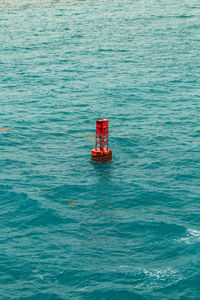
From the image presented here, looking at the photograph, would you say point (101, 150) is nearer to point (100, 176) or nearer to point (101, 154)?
point (101, 154)

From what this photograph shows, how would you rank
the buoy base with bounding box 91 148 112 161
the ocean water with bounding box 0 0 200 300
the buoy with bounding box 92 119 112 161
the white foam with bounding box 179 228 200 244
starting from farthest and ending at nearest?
the buoy base with bounding box 91 148 112 161
the buoy with bounding box 92 119 112 161
the white foam with bounding box 179 228 200 244
the ocean water with bounding box 0 0 200 300

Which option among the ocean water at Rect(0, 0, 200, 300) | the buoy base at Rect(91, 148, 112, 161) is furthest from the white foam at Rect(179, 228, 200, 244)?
the buoy base at Rect(91, 148, 112, 161)

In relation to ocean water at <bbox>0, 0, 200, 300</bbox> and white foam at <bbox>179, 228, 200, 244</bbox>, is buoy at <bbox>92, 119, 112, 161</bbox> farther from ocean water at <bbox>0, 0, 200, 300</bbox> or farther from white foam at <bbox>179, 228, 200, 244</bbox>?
white foam at <bbox>179, 228, 200, 244</bbox>

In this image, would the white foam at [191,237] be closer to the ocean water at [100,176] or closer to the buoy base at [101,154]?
the ocean water at [100,176]

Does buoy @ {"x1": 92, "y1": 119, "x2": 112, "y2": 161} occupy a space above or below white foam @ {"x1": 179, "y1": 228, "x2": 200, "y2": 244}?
above

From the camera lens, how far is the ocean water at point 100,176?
3134cm

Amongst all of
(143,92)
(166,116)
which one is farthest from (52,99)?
(166,116)

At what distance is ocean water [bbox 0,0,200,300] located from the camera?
31.3 metres

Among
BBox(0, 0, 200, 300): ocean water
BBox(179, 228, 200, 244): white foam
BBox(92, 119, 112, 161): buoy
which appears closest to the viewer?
BBox(0, 0, 200, 300): ocean water

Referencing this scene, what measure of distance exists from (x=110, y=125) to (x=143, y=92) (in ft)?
55.8

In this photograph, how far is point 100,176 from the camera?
156ft

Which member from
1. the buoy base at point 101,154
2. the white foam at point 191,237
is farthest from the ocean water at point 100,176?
the buoy base at point 101,154

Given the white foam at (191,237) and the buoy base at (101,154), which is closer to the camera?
the white foam at (191,237)

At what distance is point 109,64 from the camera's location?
97562 mm
